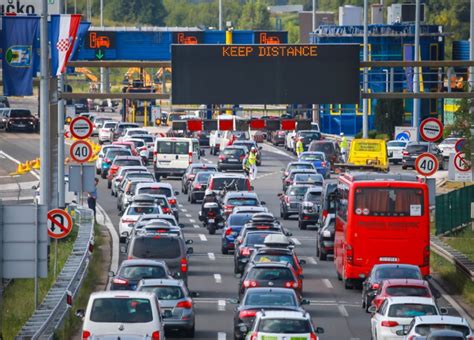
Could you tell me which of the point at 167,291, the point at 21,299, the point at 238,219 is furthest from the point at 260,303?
the point at 238,219

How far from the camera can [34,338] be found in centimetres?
2650

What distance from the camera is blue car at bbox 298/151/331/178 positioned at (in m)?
75.7

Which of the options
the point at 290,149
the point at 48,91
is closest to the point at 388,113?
the point at 290,149

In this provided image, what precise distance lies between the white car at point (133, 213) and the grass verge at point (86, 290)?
85 centimetres

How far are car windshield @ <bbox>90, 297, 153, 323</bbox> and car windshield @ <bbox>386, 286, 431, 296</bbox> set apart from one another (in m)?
7.13

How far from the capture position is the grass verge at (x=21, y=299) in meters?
31.0

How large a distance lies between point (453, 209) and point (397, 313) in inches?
945

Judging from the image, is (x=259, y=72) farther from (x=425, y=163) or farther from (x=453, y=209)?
(x=453, y=209)

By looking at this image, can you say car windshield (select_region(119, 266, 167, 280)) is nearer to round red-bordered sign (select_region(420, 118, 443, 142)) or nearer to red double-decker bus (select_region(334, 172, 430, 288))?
red double-decker bus (select_region(334, 172, 430, 288))

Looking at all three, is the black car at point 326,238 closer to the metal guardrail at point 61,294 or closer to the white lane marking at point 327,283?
the white lane marking at point 327,283

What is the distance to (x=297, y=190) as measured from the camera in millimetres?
59906

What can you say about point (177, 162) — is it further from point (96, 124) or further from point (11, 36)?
point (11, 36)

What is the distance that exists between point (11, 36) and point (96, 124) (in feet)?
234

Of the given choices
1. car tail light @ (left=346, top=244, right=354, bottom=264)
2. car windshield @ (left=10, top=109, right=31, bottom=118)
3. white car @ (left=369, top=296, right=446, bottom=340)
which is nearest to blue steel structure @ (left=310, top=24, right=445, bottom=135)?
car windshield @ (left=10, top=109, right=31, bottom=118)
